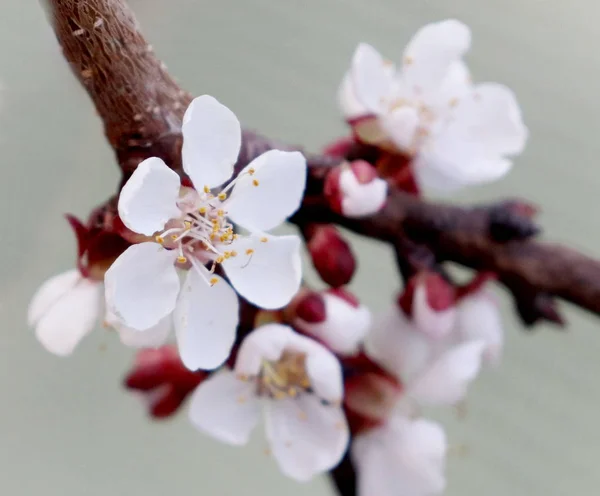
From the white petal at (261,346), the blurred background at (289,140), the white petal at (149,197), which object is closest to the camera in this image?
the white petal at (149,197)

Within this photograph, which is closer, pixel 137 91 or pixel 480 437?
pixel 137 91

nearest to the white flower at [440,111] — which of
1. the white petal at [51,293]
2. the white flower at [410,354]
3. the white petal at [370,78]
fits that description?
the white petal at [370,78]

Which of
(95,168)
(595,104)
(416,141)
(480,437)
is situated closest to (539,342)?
(480,437)

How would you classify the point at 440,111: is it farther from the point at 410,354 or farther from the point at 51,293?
the point at 51,293

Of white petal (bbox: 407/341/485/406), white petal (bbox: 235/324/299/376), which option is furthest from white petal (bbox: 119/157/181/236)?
white petal (bbox: 407/341/485/406)

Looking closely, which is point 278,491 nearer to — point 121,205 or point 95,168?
point 95,168

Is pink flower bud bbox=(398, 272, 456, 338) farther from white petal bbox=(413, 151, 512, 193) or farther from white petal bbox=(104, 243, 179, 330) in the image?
A: white petal bbox=(104, 243, 179, 330)

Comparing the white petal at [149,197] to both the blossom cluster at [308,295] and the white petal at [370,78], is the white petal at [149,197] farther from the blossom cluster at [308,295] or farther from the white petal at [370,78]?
the white petal at [370,78]

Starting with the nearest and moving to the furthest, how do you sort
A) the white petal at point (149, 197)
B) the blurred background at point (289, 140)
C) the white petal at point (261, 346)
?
the white petal at point (149, 197)
the white petal at point (261, 346)
the blurred background at point (289, 140)
